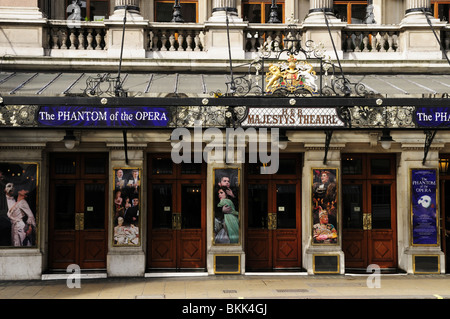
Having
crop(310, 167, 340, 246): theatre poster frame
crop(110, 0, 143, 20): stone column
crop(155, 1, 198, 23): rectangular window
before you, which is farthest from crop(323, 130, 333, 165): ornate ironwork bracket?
crop(110, 0, 143, 20): stone column

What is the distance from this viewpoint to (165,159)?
56.3 feet

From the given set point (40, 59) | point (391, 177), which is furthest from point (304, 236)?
point (40, 59)

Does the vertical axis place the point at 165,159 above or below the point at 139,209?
above

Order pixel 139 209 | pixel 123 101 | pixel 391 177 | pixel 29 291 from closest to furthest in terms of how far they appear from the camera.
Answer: pixel 123 101 < pixel 29 291 < pixel 139 209 < pixel 391 177

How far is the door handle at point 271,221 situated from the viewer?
17.2 metres

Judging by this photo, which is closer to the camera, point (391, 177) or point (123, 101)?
point (123, 101)

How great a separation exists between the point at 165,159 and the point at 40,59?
4498 millimetres

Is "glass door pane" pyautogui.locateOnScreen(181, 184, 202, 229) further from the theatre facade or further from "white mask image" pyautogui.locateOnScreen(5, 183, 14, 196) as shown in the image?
"white mask image" pyautogui.locateOnScreen(5, 183, 14, 196)

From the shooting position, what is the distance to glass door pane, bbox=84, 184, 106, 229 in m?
16.9

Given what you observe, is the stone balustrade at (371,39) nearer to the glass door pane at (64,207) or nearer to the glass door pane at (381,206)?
the glass door pane at (381,206)

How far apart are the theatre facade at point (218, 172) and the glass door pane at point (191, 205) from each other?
0.04 metres

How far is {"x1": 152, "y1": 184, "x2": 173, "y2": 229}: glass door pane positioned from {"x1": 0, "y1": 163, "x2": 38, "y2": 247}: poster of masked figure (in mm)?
3239

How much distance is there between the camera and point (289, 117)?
1329 centimetres

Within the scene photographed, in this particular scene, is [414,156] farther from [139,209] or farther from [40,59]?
[40,59]
